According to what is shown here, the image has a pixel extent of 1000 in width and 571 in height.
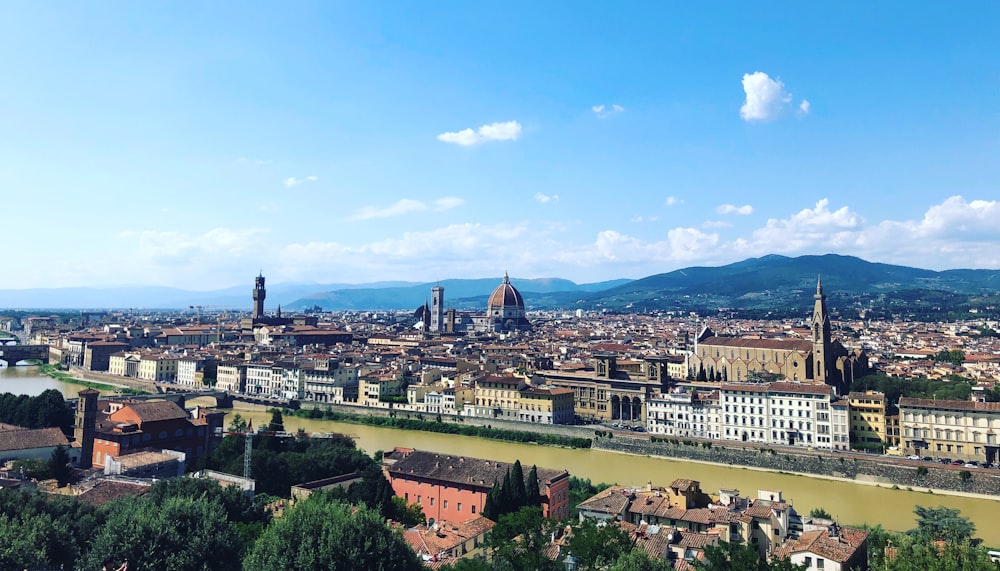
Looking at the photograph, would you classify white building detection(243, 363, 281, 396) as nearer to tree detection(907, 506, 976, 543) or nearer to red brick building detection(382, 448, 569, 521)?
red brick building detection(382, 448, 569, 521)

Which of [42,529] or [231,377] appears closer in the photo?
[42,529]

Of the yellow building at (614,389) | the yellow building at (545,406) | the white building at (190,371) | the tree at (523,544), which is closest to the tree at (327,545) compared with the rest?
the tree at (523,544)

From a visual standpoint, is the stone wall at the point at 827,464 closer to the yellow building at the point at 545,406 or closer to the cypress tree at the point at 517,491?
the yellow building at the point at 545,406

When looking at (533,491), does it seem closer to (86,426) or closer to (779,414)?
(86,426)

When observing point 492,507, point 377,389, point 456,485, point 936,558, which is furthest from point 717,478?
point 377,389

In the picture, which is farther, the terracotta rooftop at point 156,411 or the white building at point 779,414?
the white building at point 779,414

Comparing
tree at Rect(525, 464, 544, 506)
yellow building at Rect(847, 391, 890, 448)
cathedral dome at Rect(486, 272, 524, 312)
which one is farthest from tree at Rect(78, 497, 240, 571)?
cathedral dome at Rect(486, 272, 524, 312)
